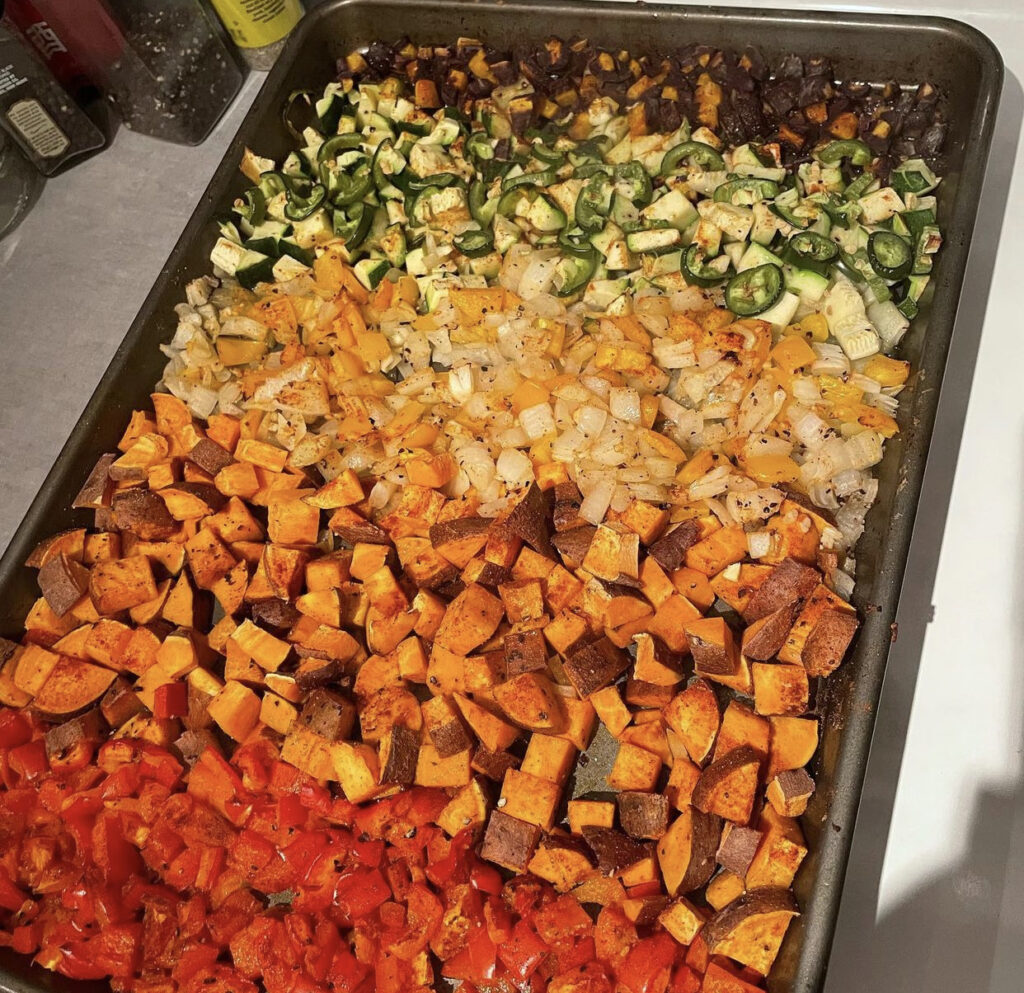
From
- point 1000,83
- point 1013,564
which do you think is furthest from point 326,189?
point 1013,564

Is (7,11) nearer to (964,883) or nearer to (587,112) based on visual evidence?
(587,112)

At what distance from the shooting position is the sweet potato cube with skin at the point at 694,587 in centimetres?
203

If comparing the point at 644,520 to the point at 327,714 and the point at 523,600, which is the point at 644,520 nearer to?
the point at 523,600

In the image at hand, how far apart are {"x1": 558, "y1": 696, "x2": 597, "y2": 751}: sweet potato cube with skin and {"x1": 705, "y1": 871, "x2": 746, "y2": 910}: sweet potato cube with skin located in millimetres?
387

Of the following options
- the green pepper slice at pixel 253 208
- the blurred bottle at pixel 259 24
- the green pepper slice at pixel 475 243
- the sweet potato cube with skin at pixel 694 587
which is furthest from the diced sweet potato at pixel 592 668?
the blurred bottle at pixel 259 24

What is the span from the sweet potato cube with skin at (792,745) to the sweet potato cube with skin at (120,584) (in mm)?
1497

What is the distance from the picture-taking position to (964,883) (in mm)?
1769

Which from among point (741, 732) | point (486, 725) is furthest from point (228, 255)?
point (741, 732)

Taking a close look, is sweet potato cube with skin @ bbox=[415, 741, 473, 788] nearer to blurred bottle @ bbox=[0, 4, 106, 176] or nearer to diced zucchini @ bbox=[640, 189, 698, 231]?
diced zucchini @ bbox=[640, 189, 698, 231]

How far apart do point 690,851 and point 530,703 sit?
0.43 metres

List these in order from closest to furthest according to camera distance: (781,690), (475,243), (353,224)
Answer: (781,690), (475,243), (353,224)

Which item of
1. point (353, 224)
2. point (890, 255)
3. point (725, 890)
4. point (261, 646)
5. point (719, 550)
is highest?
point (353, 224)

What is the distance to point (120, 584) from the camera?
2.16 metres

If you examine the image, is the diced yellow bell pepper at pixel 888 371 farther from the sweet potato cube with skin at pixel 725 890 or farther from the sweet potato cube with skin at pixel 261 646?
the sweet potato cube with skin at pixel 261 646
